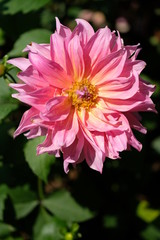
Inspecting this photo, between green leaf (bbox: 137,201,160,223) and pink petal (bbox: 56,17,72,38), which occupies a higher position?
pink petal (bbox: 56,17,72,38)

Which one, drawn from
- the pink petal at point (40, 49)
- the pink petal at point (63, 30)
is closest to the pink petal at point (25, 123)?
the pink petal at point (40, 49)

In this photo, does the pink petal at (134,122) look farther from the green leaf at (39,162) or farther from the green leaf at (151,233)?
the green leaf at (151,233)

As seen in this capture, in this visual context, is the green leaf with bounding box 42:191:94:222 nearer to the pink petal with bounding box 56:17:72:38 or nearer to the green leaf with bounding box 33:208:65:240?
the green leaf with bounding box 33:208:65:240

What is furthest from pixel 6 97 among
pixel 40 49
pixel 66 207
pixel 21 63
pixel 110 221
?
pixel 110 221

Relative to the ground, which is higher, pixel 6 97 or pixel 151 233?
pixel 6 97

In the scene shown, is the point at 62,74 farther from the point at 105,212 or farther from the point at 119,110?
the point at 105,212

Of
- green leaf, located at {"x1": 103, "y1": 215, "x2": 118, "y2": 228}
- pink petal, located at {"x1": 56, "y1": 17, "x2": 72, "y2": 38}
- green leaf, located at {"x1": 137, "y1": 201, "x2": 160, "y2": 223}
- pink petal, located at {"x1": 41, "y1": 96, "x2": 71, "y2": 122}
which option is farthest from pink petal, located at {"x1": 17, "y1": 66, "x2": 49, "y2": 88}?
green leaf, located at {"x1": 137, "y1": 201, "x2": 160, "y2": 223}

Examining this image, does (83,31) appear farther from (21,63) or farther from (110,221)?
(110,221)

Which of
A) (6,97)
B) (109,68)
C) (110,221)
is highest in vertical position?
(109,68)
